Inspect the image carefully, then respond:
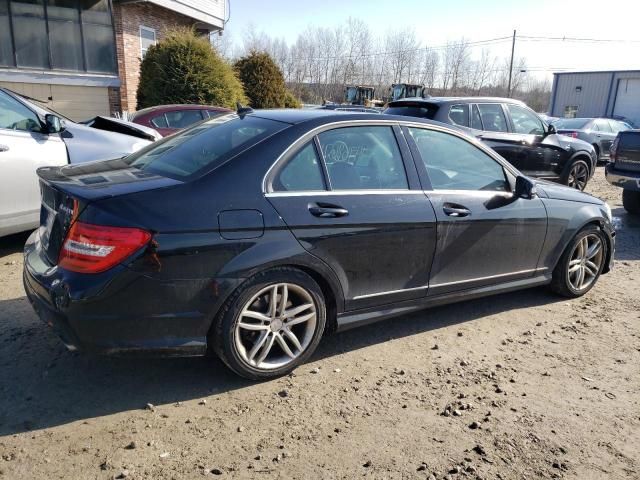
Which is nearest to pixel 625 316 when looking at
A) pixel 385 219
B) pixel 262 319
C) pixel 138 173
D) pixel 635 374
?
pixel 635 374

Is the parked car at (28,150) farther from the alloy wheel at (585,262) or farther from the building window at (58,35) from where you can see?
the building window at (58,35)

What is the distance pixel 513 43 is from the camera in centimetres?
5338

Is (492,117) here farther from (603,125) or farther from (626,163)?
(603,125)

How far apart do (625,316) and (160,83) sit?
12968 mm

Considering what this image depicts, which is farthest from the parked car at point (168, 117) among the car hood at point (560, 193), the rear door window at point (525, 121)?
the car hood at point (560, 193)

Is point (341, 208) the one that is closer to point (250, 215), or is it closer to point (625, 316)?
point (250, 215)

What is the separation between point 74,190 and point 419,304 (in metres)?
2.40

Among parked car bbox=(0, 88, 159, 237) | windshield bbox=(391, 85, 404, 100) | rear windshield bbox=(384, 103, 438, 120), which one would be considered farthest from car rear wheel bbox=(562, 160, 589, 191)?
windshield bbox=(391, 85, 404, 100)

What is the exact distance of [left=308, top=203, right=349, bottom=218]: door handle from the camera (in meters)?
3.19

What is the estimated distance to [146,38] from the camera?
18.0 meters

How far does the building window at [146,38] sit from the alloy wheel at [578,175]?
45.8 ft

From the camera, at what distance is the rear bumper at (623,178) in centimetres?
822

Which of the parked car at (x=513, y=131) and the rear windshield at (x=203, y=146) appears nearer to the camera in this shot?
the rear windshield at (x=203, y=146)

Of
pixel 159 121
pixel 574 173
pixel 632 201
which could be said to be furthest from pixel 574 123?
pixel 159 121
